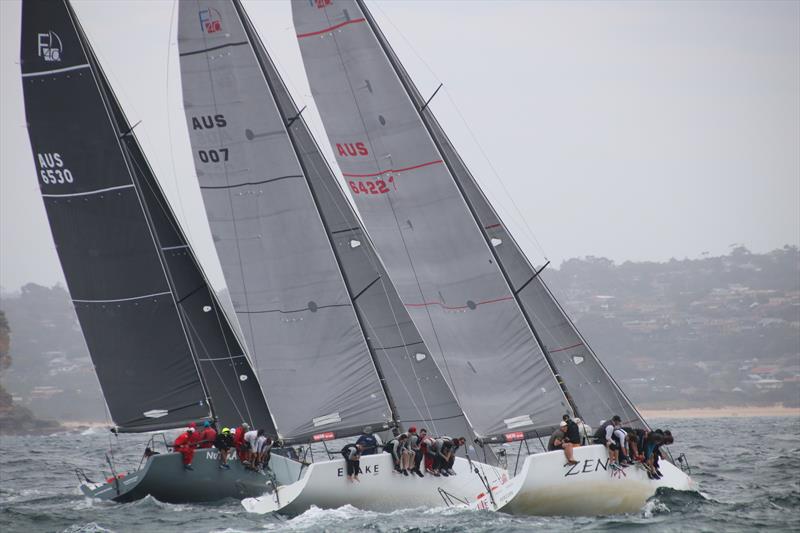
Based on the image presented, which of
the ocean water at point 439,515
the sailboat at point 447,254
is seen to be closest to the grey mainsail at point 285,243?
the sailboat at point 447,254

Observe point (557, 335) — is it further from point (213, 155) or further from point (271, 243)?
point (213, 155)

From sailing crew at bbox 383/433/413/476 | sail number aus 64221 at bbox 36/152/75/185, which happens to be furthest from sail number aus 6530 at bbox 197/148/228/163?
sailing crew at bbox 383/433/413/476

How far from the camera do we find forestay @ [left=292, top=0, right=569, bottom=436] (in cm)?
1686

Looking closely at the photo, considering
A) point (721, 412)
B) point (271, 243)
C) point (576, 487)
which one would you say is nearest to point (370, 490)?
point (576, 487)

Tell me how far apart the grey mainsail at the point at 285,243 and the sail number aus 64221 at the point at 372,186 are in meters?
0.64

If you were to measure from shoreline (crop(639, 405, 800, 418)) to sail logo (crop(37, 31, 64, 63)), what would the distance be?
2568 inches

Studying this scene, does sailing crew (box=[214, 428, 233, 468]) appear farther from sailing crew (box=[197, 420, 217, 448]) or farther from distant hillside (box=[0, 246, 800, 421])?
distant hillside (box=[0, 246, 800, 421])

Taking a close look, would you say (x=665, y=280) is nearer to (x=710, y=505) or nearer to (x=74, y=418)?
(x=74, y=418)

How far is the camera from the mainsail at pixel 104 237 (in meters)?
20.5

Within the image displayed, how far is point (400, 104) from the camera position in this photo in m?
18.0

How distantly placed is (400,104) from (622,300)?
115733 millimetres

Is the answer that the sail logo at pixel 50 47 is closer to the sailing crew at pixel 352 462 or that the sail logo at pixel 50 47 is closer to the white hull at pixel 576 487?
the sailing crew at pixel 352 462

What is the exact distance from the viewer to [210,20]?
62.5 ft

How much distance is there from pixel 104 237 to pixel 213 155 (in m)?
2.98
